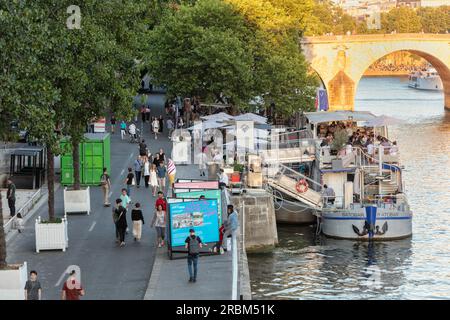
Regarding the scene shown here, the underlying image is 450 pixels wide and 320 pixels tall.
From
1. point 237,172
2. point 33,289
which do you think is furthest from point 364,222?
point 33,289

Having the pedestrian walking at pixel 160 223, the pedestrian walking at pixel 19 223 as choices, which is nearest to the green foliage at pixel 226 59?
the pedestrian walking at pixel 19 223

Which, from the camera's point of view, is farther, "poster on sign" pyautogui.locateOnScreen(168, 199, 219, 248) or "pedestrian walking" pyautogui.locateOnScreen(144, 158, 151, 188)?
"pedestrian walking" pyautogui.locateOnScreen(144, 158, 151, 188)

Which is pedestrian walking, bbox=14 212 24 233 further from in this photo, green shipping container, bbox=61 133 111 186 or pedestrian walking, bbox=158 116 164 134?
pedestrian walking, bbox=158 116 164 134

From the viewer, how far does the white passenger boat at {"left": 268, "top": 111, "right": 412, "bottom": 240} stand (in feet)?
145

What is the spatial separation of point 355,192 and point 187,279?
19.3 meters

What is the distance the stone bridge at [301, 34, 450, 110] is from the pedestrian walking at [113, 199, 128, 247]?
251 feet

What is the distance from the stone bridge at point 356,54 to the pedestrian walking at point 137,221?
250 ft

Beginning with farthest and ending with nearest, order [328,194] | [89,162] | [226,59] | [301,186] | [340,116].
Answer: [226,59] → [340,116] → [301,186] → [328,194] → [89,162]

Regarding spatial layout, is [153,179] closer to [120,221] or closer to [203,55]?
[120,221]

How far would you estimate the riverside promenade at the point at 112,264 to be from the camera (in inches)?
1076

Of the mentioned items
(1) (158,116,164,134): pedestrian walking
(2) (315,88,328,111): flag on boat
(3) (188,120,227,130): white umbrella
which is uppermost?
(2) (315,88,328,111): flag on boat

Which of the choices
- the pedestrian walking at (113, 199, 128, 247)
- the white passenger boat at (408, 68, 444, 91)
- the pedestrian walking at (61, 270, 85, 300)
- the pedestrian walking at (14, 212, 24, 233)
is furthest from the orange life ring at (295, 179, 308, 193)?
the white passenger boat at (408, 68, 444, 91)

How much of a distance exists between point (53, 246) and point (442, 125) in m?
67.6

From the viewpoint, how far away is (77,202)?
39406mm
